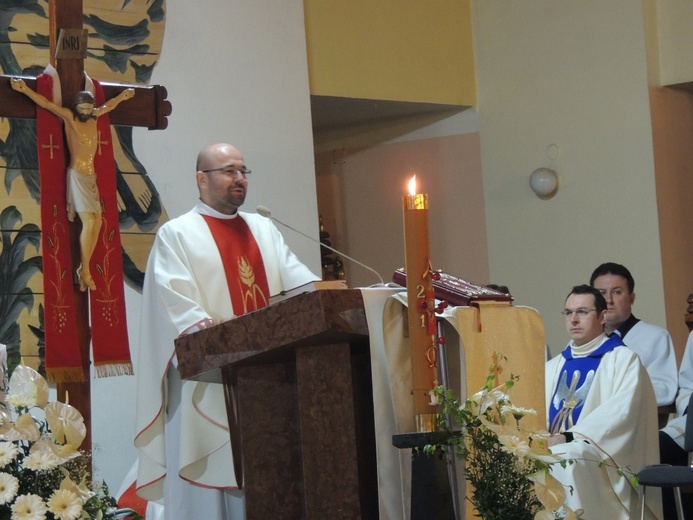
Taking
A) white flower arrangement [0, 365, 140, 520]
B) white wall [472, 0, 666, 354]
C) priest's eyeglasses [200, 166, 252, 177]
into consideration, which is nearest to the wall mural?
priest's eyeglasses [200, 166, 252, 177]

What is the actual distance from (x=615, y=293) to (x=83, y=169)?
12.3ft

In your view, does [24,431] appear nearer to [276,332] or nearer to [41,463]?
[41,463]

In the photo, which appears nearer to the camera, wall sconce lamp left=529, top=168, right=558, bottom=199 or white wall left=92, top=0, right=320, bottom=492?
white wall left=92, top=0, right=320, bottom=492

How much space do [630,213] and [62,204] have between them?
4.97 metres

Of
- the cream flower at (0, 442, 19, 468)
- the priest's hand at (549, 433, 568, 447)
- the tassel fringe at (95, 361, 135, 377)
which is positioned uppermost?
the tassel fringe at (95, 361, 135, 377)

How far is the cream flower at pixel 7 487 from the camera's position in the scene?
2600 mm

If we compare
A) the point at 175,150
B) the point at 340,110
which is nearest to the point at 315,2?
the point at 340,110

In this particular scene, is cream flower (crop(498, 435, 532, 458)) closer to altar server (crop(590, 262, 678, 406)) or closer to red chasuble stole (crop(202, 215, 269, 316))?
red chasuble stole (crop(202, 215, 269, 316))

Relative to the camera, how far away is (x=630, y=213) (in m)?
8.41

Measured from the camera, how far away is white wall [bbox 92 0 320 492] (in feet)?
23.9

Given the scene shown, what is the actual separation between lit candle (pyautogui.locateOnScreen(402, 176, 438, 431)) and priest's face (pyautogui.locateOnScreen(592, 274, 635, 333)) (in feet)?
13.7

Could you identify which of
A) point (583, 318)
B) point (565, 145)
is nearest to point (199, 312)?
point (583, 318)

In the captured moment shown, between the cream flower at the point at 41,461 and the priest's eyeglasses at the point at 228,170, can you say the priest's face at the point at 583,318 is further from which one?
the cream flower at the point at 41,461

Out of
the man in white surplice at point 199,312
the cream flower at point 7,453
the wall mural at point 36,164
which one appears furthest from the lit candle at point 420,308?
the wall mural at point 36,164
